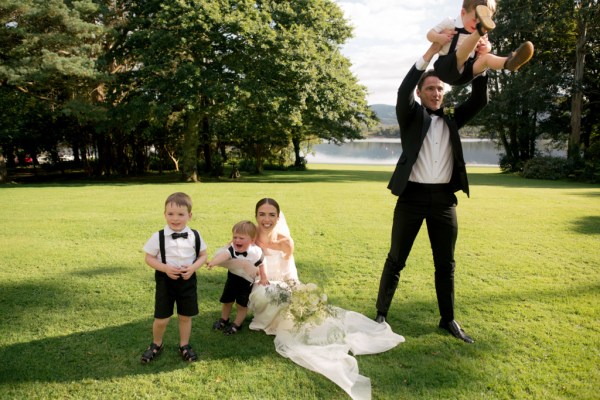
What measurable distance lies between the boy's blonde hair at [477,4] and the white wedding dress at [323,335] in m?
2.82

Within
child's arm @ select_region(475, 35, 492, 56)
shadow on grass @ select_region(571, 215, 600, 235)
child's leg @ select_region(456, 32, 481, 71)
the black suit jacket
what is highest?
child's arm @ select_region(475, 35, 492, 56)

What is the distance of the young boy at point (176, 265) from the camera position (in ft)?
10.9

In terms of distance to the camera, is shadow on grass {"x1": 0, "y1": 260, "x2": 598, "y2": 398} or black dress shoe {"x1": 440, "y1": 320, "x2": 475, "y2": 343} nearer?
shadow on grass {"x1": 0, "y1": 260, "x2": 598, "y2": 398}

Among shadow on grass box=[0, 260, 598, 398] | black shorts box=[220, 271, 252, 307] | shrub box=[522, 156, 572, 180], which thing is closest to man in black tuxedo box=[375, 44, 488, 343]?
shadow on grass box=[0, 260, 598, 398]

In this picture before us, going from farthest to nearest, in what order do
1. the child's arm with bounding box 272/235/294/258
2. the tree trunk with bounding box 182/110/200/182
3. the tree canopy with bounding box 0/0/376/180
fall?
the tree trunk with bounding box 182/110/200/182 < the tree canopy with bounding box 0/0/376/180 < the child's arm with bounding box 272/235/294/258

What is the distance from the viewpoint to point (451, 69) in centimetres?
274

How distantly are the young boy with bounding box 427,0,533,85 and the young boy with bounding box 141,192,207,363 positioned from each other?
91.9 inches

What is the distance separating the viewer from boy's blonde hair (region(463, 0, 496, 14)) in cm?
237

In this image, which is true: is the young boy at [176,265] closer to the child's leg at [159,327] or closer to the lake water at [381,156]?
the child's leg at [159,327]

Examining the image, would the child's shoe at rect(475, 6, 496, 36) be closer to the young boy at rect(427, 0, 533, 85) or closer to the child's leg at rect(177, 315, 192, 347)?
the young boy at rect(427, 0, 533, 85)

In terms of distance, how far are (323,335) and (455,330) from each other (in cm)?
138

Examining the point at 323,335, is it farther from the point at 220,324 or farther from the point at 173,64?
the point at 173,64

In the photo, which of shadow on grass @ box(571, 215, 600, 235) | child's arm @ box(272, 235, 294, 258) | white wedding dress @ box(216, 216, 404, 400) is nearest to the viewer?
white wedding dress @ box(216, 216, 404, 400)

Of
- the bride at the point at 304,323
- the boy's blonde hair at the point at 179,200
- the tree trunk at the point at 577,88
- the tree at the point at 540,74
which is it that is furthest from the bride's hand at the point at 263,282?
the tree at the point at 540,74
